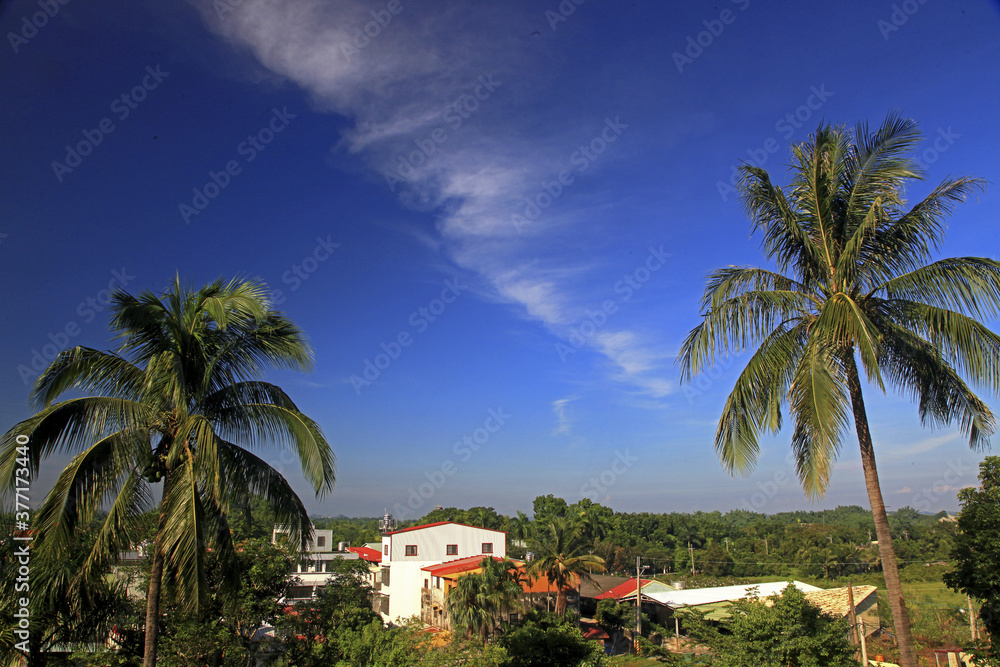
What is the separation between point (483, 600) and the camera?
25.3m

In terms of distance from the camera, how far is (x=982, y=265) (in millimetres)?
6957

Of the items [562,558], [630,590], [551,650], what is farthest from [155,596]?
[630,590]

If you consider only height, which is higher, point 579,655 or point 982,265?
point 982,265

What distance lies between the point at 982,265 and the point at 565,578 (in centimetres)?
2780

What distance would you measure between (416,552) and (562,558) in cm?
1523

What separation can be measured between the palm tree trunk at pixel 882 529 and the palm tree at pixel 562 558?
24.9 m

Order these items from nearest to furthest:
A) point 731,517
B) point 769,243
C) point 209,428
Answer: point 209,428 < point 769,243 < point 731,517

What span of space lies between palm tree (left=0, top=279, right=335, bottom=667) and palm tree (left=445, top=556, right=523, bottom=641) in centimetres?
1931

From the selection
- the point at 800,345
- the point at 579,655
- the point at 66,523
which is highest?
the point at 800,345

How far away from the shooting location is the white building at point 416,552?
37719 millimetres

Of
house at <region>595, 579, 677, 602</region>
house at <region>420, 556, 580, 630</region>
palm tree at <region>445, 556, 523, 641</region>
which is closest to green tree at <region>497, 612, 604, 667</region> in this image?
palm tree at <region>445, 556, 523, 641</region>

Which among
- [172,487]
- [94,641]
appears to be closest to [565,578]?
[94,641]

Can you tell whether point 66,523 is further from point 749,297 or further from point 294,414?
point 749,297

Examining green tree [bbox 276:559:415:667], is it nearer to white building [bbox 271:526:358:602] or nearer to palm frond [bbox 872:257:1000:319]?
palm frond [bbox 872:257:1000:319]
